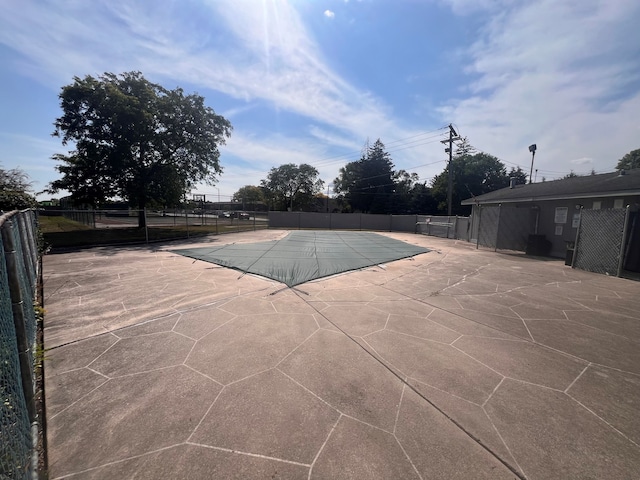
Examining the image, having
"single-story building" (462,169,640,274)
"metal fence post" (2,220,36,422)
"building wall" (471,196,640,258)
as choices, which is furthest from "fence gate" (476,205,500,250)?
"metal fence post" (2,220,36,422)

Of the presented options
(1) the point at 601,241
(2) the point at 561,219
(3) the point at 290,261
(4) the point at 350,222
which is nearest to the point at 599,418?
(3) the point at 290,261

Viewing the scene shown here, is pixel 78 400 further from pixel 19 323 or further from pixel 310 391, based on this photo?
pixel 310 391

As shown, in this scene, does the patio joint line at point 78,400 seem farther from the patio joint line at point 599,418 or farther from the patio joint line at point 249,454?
the patio joint line at point 599,418

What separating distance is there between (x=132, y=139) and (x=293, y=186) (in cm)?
3071

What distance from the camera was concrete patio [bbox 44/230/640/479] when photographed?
1.69 metres

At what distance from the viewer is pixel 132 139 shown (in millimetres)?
14227

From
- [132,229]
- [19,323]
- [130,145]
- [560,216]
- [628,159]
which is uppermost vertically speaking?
[628,159]

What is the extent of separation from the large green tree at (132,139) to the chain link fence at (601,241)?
20.0 metres

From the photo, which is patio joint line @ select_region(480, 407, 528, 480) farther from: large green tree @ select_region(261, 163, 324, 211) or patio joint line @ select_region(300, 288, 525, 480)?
large green tree @ select_region(261, 163, 324, 211)

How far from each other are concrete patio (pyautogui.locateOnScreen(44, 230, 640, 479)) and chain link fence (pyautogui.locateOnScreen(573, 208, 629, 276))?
335 centimetres

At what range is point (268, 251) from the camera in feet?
32.0

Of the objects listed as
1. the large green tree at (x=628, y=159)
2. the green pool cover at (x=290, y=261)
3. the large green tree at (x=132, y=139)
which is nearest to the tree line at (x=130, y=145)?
the large green tree at (x=132, y=139)

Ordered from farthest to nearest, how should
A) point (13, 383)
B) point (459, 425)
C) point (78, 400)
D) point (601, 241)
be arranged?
point (601, 241) < point (78, 400) < point (459, 425) < point (13, 383)

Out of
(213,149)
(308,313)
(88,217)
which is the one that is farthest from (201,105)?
(308,313)
